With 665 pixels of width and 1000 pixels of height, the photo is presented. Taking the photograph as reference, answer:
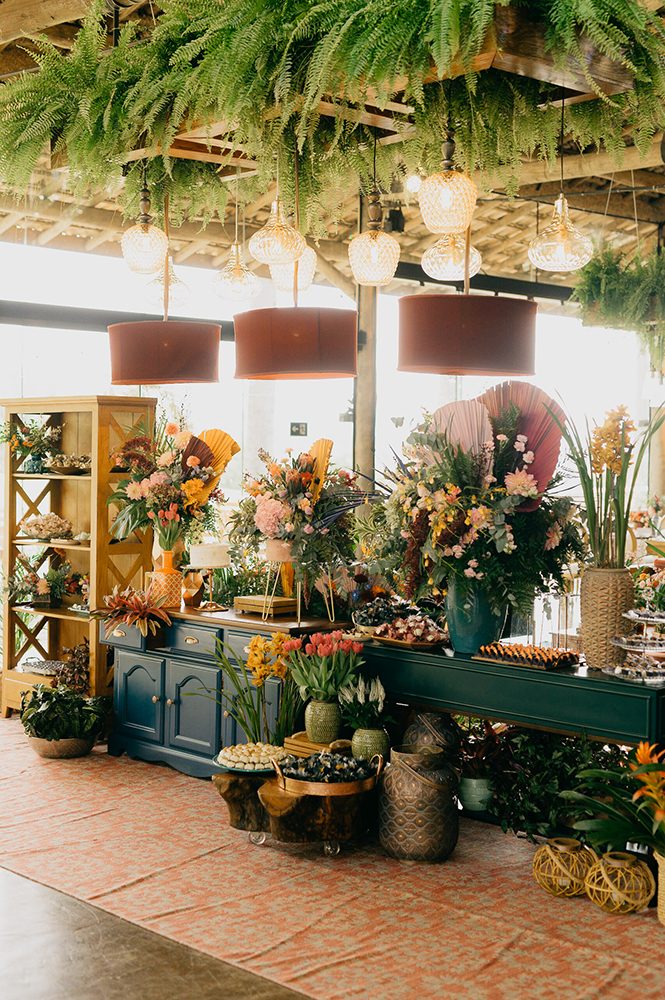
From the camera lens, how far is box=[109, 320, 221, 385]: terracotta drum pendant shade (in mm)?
3730

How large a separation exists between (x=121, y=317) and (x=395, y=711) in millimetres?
4008

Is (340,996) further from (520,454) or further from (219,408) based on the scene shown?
(219,408)

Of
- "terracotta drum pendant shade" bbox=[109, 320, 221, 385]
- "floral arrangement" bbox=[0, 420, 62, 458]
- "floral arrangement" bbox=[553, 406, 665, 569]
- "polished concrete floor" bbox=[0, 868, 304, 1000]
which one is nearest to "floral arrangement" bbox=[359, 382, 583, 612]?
"floral arrangement" bbox=[553, 406, 665, 569]

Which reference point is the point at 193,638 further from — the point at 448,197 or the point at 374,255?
the point at 448,197

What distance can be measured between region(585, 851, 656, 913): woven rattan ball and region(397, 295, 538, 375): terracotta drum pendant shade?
185 centimetres

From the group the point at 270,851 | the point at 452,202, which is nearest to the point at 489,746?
the point at 270,851

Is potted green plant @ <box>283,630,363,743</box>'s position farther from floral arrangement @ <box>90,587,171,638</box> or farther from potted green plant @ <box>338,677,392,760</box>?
floral arrangement @ <box>90,587,171,638</box>

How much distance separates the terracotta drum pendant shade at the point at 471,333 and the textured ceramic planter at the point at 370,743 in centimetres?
187

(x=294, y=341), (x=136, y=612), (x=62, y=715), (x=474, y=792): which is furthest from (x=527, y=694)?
(x=62, y=715)

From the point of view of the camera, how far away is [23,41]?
6156 millimetres

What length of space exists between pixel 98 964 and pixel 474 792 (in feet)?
6.13

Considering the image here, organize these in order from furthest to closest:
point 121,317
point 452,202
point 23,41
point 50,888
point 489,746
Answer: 1. point 121,317
2. point 23,41
3. point 489,746
4. point 50,888
5. point 452,202

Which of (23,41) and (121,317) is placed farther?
(121,317)

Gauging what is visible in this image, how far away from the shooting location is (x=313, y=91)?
2734 mm
